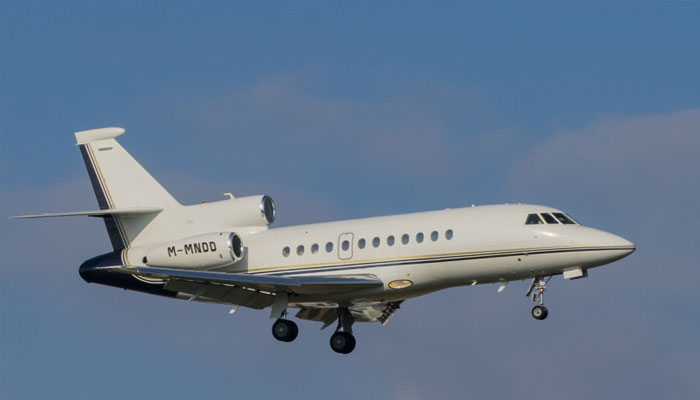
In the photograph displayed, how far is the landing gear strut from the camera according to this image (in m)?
38.0

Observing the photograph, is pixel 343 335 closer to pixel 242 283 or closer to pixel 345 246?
pixel 345 246

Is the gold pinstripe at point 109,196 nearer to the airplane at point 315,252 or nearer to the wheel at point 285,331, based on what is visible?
the airplane at point 315,252

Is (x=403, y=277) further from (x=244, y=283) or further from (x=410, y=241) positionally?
(x=244, y=283)

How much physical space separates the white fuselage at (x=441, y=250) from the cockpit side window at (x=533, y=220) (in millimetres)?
127

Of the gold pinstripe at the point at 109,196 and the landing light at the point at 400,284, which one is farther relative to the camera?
the gold pinstripe at the point at 109,196

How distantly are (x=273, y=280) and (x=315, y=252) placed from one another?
78.1 inches

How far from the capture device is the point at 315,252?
37188mm

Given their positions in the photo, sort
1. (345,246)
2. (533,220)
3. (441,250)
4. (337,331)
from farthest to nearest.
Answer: (337,331) → (345,246) → (441,250) → (533,220)

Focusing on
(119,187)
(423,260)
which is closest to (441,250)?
(423,260)

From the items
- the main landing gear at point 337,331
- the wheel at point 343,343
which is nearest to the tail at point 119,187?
the main landing gear at point 337,331

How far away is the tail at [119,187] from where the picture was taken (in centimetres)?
4012

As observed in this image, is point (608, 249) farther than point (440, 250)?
No

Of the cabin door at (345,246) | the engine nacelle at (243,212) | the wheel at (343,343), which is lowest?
the wheel at (343,343)

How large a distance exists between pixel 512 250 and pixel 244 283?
722 centimetres
